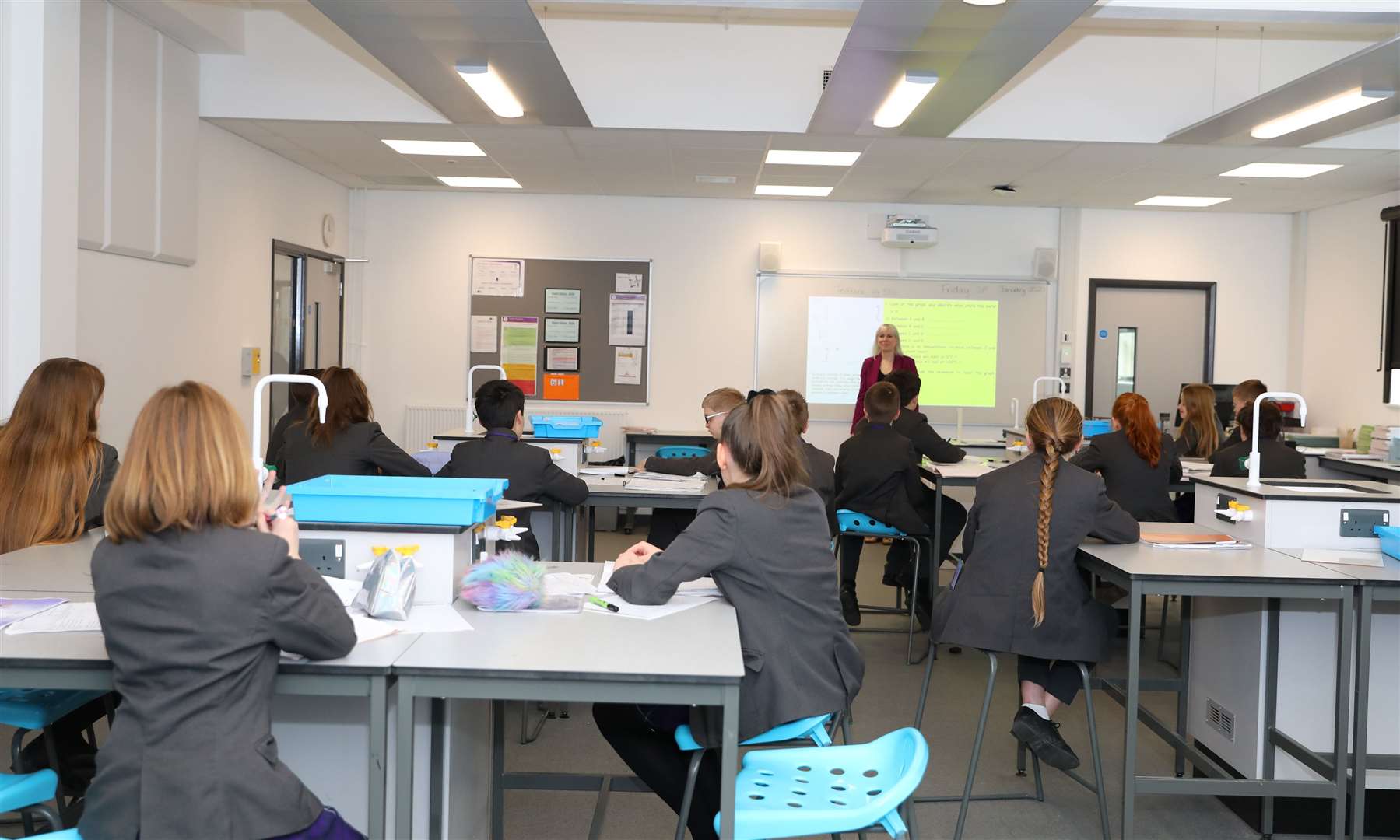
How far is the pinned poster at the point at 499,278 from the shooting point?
8.35m

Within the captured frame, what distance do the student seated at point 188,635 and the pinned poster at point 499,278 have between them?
22.1ft

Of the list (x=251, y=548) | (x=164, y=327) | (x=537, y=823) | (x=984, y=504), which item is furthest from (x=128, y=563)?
(x=164, y=327)

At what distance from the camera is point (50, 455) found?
116 inches

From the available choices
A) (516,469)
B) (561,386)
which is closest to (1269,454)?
(516,469)

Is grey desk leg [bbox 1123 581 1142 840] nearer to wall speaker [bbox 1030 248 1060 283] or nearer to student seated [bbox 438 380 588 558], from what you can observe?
student seated [bbox 438 380 588 558]

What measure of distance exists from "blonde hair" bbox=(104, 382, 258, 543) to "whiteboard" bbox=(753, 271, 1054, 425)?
6.82 m

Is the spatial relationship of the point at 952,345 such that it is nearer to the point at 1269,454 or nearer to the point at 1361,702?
the point at 1269,454

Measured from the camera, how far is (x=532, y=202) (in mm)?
8336

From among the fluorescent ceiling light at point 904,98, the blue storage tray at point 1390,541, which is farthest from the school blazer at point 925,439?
the blue storage tray at point 1390,541

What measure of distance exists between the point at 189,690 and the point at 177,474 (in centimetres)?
34

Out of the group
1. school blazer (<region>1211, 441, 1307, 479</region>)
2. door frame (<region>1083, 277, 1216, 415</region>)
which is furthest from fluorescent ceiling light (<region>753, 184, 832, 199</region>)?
school blazer (<region>1211, 441, 1307, 479</region>)

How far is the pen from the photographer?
7.79 ft

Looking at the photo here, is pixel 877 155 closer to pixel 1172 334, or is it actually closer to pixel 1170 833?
pixel 1172 334

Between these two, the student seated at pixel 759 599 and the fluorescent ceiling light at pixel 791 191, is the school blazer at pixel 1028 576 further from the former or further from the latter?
the fluorescent ceiling light at pixel 791 191
